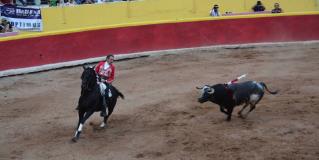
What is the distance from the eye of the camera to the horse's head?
9500 millimetres

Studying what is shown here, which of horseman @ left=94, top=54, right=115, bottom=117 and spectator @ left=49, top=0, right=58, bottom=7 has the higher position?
spectator @ left=49, top=0, right=58, bottom=7

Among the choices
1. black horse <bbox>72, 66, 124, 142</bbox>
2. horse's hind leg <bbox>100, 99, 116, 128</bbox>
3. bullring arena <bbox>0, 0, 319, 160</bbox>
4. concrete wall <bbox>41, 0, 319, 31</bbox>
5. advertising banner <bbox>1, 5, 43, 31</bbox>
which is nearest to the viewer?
bullring arena <bbox>0, 0, 319, 160</bbox>

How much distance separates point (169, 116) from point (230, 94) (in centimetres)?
164

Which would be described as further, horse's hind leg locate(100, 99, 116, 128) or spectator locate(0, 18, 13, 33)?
spectator locate(0, 18, 13, 33)

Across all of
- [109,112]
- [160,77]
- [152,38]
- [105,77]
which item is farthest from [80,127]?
[152,38]

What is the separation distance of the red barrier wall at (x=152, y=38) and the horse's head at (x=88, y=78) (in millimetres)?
6924

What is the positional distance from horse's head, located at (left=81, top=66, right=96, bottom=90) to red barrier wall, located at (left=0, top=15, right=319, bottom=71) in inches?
273

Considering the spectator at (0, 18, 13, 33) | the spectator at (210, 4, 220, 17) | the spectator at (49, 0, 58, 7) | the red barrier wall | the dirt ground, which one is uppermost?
the spectator at (49, 0, 58, 7)

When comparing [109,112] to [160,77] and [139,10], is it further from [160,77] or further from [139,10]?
[139,10]

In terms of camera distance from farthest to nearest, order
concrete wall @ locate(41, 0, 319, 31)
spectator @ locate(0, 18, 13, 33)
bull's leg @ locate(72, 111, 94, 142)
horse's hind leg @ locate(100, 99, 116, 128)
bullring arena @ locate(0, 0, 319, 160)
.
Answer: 1. concrete wall @ locate(41, 0, 319, 31)
2. spectator @ locate(0, 18, 13, 33)
3. horse's hind leg @ locate(100, 99, 116, 128)
4. bull's leg @ locate(72, 111, 94, 142)
5. bullring arena @ locate(0, 0, 319, 160)

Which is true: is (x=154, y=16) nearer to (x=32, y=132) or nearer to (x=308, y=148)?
(x=32, y=132)

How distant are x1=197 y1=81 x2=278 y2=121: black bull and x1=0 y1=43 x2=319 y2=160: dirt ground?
396 millimetres

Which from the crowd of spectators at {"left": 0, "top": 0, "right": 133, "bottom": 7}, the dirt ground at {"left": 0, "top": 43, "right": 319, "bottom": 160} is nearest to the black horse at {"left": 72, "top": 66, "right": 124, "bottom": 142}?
the dirt ground at {"left": 0, "top": 43, "right": 319, "bottom": 160}

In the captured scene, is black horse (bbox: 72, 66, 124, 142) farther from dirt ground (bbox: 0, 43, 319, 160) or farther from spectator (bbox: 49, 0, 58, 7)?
spectator (bbox: 49, 0, 58, 7)
